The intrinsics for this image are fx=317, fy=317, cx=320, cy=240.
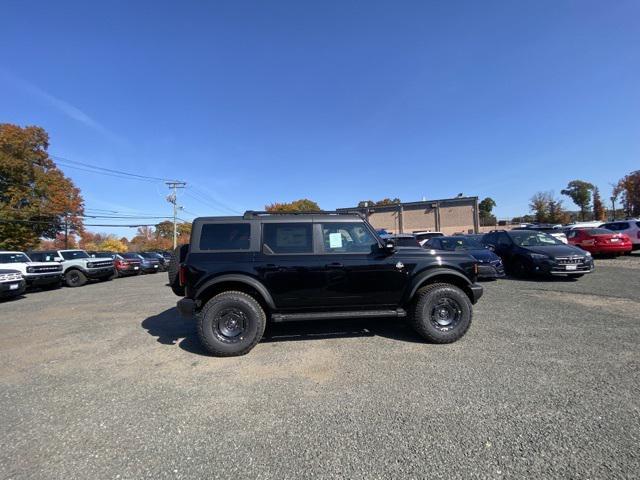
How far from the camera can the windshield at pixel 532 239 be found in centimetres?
1056

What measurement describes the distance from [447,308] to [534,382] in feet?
5.04

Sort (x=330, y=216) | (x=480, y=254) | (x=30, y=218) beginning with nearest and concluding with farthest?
(x=330, y=216)
(x=480, y=254)
(x=30, y=218)

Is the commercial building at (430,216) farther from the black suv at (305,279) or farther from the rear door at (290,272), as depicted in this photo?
the rear door at (290,272)

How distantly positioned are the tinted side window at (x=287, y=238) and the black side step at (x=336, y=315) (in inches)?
36.5

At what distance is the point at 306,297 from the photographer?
4.64 metres

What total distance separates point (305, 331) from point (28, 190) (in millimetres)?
38718

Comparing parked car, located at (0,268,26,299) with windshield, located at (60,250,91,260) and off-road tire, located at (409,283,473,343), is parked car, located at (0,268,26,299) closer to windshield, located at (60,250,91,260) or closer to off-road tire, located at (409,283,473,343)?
windshield, located at (60,250,91,260)

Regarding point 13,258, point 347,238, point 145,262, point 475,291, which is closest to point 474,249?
point 475,291

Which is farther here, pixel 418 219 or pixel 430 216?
pixel 418 219

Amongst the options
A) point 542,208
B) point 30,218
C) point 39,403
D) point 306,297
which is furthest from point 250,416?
point 542,208

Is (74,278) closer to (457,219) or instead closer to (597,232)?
(597,232)

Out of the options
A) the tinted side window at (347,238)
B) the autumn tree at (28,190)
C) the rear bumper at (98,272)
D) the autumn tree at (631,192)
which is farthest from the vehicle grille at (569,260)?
the autumn tree at (631,192)

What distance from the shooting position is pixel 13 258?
12.8 meters

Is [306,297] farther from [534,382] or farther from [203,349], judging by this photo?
[534,382]
